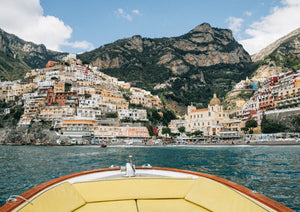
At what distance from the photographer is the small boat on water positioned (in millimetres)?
3021

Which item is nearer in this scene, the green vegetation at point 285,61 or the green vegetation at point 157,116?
the green vegetation at point 157,116

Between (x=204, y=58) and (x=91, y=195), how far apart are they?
169637 mm

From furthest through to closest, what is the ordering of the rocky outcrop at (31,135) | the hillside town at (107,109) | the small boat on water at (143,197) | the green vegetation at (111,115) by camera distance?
1. the green vegetation at (111,115)
2. the hillside town at (107,109)
3. the rocky outcrop at (31,135)
4. the small boat on water at (143,197)

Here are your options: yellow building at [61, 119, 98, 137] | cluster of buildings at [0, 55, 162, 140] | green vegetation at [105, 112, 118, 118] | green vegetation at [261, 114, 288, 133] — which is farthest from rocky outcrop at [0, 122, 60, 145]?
green vegetation at [261, 114, 288, 133]

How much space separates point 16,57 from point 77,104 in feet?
421

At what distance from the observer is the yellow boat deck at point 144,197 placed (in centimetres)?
310

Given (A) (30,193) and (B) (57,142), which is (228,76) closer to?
(B) (57,142)

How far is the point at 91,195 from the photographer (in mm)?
3795

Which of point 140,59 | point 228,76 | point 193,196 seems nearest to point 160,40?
point 140,59

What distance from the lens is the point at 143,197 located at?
3.89m

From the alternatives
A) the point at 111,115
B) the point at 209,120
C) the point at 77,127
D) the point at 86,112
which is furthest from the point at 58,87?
the point at 209,120

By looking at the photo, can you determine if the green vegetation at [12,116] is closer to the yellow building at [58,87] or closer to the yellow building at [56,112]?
the yellow building at [56,112]

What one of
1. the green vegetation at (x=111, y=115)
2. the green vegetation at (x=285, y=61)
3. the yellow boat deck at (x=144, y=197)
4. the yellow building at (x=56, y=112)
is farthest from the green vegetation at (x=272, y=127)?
the green vegetation at (x=285, y=61)

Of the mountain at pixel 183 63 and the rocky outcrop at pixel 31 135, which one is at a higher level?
the mountain at pixel 183 63
